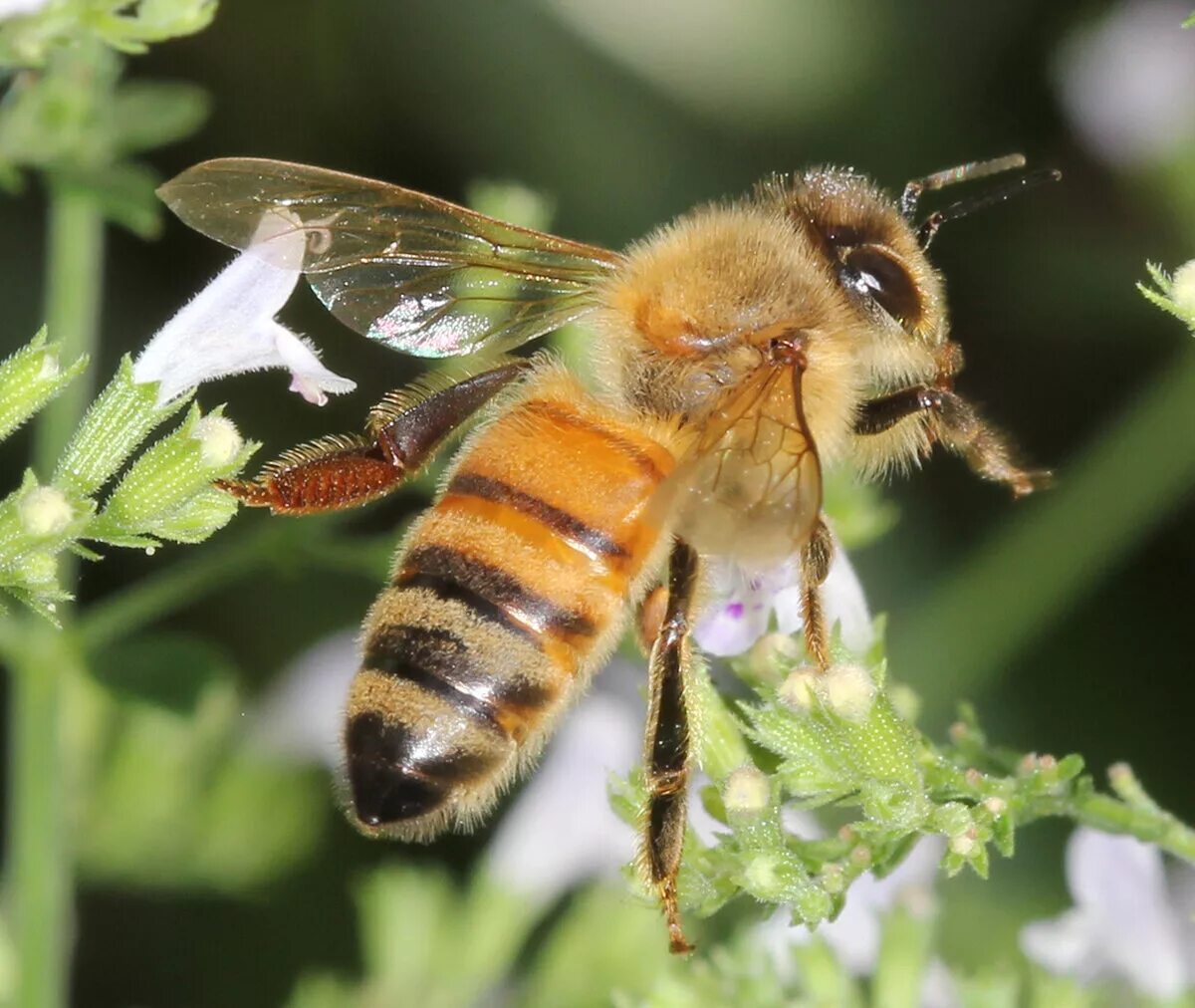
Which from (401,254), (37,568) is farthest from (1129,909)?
(37,568)

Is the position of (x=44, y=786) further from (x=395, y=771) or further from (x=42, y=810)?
(x=395, y=771)

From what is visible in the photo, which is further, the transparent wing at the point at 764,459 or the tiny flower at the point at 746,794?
the tiny flower at the point at 746,794

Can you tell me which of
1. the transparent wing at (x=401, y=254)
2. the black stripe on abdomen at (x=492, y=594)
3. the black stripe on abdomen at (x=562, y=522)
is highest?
the transparent wing at (x=401, y=254)

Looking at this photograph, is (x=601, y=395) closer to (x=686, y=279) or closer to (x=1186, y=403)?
(x=686, y=279)

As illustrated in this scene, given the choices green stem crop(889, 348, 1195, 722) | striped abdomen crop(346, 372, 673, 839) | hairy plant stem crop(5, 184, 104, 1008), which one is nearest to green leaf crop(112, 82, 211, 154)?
hairy plant stem crop(5, 184, 104, 1008)

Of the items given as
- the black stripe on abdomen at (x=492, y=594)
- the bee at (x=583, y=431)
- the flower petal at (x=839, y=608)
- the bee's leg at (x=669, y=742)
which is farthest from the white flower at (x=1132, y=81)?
the black stripe on abdomen at (x=492, y=594)

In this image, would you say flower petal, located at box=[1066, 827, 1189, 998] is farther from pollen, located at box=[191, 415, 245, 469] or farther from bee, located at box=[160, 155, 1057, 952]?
pollen, located at box=[191, 415, 245, 469]

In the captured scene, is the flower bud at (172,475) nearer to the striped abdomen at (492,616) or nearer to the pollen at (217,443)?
the pollen at (217,443)

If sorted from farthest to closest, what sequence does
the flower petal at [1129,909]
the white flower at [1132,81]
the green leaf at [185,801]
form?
the white flower at [1132,81], the green leaf at [185,801], the flower petal at [1129,909]
